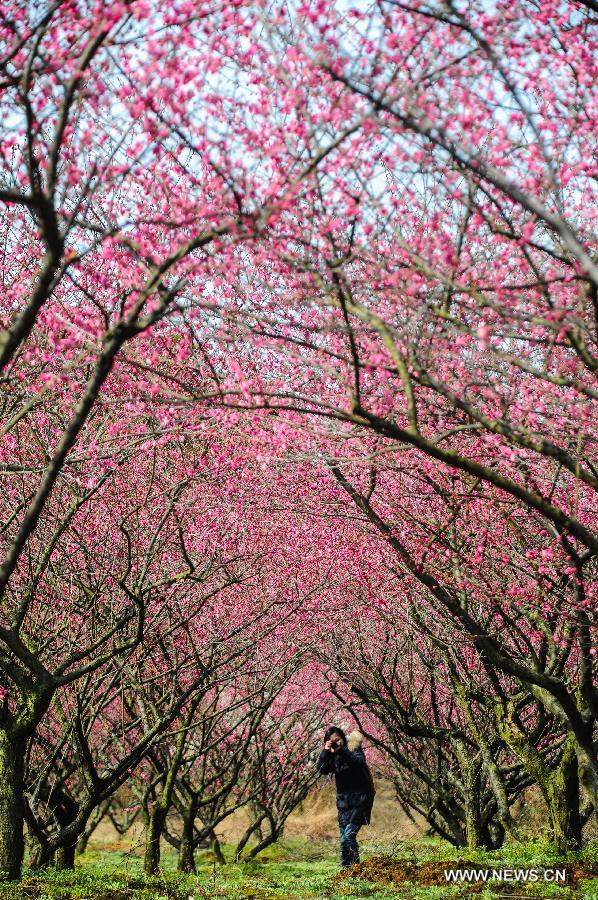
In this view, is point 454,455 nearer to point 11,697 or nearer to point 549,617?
point 549,617

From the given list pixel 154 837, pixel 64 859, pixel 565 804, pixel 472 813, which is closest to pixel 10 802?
pixel 154 837

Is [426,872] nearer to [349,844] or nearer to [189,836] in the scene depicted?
[349,844]

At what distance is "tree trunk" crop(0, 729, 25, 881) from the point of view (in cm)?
876

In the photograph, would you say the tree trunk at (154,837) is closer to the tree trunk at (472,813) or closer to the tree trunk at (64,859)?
the tree trunk at (64,859)

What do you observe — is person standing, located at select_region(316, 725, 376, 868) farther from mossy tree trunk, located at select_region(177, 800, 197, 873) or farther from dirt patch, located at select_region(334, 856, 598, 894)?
mossy tree trunk, located at select_region(177, 800, 197, 873)

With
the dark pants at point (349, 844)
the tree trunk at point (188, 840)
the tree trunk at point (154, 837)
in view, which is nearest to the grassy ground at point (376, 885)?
the dark pants at point (349, 844)

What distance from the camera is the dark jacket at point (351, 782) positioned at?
12.0 meters

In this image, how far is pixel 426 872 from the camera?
11094mm

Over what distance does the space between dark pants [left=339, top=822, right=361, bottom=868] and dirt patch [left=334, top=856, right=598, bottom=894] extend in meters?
0.21

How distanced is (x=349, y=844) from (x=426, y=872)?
5.45 ft

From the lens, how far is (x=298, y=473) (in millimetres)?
11992

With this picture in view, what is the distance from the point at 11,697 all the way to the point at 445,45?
33.1 ft

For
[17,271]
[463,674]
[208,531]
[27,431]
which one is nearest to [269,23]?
[17,271]

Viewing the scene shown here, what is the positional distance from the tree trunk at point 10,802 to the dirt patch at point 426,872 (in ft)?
15.3
